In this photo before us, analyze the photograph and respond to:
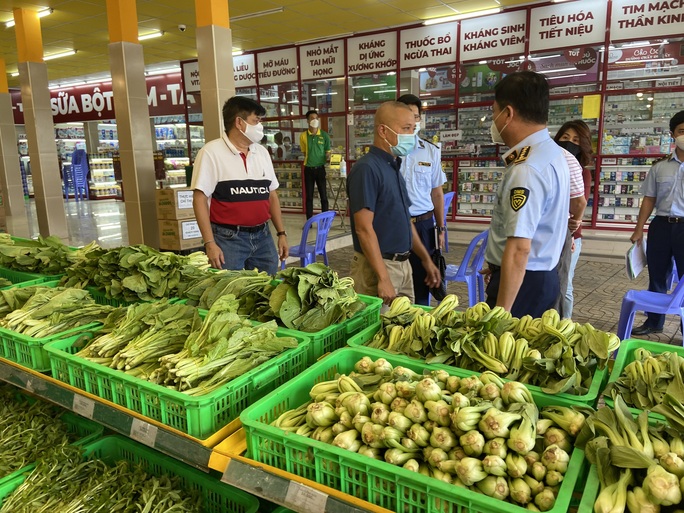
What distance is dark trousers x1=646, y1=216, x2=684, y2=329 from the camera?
14.9 feet

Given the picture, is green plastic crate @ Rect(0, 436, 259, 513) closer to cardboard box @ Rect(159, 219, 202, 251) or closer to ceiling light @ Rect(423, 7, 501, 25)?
cardboard box @ Rect(159, 219, 202, 251)

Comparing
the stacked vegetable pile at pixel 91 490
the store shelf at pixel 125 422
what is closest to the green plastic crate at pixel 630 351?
the store shelf at pixel 125 422

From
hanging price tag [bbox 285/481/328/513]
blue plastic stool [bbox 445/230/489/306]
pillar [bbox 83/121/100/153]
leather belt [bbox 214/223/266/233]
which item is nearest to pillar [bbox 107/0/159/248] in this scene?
leather belt [bbox 214/223/266/233]

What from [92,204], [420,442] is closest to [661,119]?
[420,442]

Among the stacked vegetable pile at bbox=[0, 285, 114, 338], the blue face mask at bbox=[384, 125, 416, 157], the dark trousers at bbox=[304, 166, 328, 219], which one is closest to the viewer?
the stacked vegetable pile at bbox=[0, 285, 114, 338]

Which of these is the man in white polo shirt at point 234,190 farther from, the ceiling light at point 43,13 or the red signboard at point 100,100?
the red signboard at point 100,100

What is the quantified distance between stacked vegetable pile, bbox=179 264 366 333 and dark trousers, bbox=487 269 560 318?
2.86 ft

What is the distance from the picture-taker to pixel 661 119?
28.7 ft

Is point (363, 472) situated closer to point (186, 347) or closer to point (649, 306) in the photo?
point (186, 347)

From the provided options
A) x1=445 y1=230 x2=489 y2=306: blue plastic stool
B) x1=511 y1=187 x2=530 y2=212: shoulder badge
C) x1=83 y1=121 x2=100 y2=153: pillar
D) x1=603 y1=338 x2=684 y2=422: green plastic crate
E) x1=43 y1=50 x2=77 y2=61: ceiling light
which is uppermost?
x1=43 y1=50 x2=77 y2=61: ceiling light

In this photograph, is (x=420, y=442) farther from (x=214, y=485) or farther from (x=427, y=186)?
(x=427, y=186)

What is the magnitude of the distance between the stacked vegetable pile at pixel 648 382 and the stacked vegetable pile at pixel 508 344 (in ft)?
0.29

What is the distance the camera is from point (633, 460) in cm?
114

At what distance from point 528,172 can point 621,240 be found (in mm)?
7417
